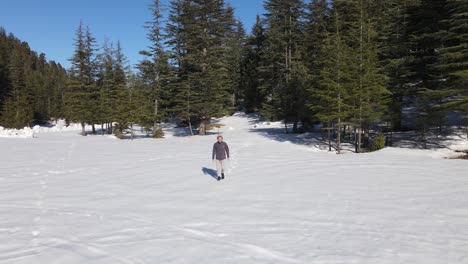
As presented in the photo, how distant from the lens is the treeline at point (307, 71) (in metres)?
20.5

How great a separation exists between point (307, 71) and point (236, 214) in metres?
26.2

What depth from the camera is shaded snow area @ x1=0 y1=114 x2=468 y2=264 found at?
513 cm

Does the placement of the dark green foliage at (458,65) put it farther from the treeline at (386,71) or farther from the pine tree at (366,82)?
the pine tree at (366,82)

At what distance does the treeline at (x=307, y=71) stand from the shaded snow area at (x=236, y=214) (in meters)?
8.02

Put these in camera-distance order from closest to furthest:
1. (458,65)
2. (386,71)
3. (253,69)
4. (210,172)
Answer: (210,172)
(458,65)
(386,71)
(253,69)

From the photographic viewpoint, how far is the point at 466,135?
71.3ft

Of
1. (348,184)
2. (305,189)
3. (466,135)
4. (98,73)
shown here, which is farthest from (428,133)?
(98,73)

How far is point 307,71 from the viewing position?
30844mm

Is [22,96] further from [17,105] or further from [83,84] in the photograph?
[83,84]

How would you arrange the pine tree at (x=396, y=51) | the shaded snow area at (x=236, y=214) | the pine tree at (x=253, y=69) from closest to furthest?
the shaded snow area at (x=236, y=214) < the pine tree at (x=396, y=51) < the pine tree at (x=253, y=69)

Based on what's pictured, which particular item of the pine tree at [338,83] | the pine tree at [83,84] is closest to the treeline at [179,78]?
the pine tree at [83,84]

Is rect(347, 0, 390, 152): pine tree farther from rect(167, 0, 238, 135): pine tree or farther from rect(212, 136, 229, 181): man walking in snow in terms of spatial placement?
rect(167, 0, 238, 135): pine tree

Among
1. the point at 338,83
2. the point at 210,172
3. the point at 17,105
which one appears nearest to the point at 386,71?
the point at 338,83

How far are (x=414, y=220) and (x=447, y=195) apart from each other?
307cm
